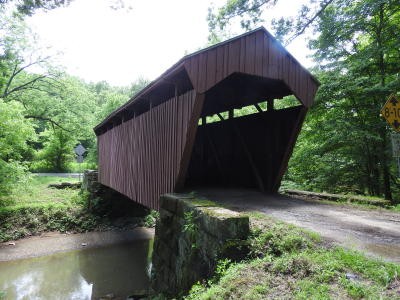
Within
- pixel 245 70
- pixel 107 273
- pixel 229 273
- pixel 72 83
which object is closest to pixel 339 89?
pixel 245 70

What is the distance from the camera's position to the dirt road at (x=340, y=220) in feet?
10.2

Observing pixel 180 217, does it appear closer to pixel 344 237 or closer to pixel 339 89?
pixel 344 237

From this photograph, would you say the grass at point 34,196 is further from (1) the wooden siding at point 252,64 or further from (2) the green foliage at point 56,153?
(1) the wooden siding at point 252,64

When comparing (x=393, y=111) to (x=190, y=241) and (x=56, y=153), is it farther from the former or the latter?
(x=56, y=153)

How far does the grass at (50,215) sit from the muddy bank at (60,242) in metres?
0.45

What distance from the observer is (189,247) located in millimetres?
4199

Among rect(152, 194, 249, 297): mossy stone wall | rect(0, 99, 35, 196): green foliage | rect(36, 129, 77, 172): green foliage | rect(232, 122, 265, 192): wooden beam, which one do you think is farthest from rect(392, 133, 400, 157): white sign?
rect(36, 129, 77, 172): green foliage

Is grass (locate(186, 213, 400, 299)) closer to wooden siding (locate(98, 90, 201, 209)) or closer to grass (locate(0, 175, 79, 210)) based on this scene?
wooden siding (locate(98, 90, 201, 209))

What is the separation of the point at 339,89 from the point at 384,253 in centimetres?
600

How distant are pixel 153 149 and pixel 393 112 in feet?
14.8

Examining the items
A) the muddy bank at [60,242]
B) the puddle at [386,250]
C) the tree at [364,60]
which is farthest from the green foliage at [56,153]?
the puddle at [386,250]

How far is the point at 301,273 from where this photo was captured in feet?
8.43

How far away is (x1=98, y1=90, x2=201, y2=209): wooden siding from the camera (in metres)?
5.36

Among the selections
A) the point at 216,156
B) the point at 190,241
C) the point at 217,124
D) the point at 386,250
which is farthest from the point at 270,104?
the point at 386,250
